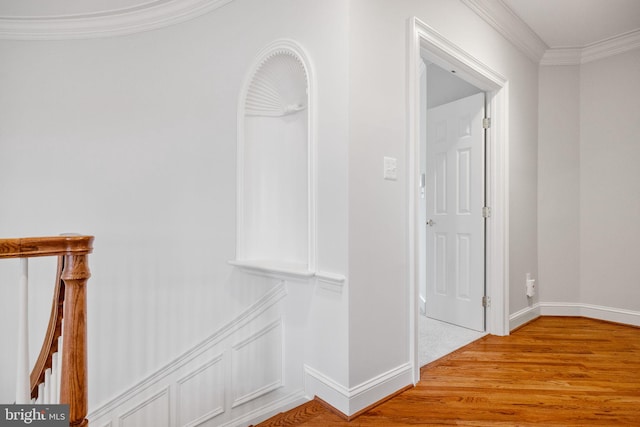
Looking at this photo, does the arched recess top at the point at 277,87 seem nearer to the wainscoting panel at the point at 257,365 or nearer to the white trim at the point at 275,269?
the white trim at the point at 275,269

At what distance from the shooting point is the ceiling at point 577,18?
2.80 meters

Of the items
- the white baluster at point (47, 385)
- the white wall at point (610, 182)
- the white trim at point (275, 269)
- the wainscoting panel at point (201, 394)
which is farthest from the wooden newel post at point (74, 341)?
the white wall at point (610, 182)

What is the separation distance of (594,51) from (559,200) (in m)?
1.49

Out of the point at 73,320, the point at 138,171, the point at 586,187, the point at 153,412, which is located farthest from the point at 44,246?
the point at 586,187

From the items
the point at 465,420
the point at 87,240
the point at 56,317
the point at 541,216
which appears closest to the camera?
the point at 87,240

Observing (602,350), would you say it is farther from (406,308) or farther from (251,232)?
(251,232)

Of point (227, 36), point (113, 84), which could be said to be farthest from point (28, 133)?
point (227, 36)

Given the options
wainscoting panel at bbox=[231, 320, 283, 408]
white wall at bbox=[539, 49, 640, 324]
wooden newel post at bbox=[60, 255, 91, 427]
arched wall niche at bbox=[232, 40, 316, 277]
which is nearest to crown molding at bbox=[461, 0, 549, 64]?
white wall at bbox=[539, 49, 640, 324]

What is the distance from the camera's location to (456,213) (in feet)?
10.5

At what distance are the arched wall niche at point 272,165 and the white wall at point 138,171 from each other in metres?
0.16

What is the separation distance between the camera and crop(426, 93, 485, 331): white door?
3.03m

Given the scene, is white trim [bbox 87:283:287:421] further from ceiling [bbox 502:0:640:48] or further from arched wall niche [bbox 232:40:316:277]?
ceiling [bbox 502:0:640:48]

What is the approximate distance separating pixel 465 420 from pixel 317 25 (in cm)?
222

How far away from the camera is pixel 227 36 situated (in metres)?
2.67
